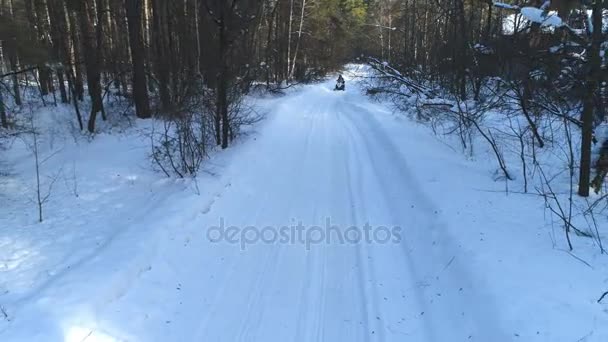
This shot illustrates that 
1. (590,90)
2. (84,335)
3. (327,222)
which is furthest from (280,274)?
(590,90)

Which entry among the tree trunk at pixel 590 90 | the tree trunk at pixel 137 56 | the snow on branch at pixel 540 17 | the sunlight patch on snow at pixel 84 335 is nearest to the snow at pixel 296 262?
the sunlight patch on snow at pixel 84 335

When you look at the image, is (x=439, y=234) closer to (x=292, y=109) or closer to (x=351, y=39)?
(x=292, y=109)

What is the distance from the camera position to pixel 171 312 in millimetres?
4633

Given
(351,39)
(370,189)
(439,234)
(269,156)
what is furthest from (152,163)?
(351,39)

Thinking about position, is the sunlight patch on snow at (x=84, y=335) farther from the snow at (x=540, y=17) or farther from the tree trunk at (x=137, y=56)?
the tree trunk at (x=137, y=56)

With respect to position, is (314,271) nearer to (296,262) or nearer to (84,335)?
(296,262)

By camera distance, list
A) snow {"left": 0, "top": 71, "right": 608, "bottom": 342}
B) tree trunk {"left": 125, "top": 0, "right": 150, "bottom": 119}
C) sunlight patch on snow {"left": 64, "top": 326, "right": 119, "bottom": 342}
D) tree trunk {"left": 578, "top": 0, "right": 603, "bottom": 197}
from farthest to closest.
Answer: tree trunk {"left": 125, "top": 0, "right": 150, "bottom": 119} < tree trunk {"left": 578, "top": 0, "right": 603, "bottom": 197} < snow {"left": 0, "top": 71, "right": 608, "bottom": 342} < sunlight patch on snow {"left": 64, "top": 326, "right": 119, "bottom": 342}

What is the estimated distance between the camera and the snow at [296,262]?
4262mm

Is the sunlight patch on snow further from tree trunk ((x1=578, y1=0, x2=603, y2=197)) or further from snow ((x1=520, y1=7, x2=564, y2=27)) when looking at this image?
tree trunk ((x1=578, y1=0, x2=603, y2=197))

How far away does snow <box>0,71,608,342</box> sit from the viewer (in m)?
4.26

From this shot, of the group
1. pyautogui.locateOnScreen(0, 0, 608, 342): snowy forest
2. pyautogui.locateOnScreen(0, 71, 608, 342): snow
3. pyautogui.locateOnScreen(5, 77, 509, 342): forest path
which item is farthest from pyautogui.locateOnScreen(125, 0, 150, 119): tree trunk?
→ pyautogui.locateOnScreen(5, 77, 509, 342): forest path

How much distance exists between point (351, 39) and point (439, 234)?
46070mm

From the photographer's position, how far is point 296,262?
5691mm

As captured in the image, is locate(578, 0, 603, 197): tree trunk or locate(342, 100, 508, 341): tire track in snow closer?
locate(342, 100, 508, 341): tire track in snow
